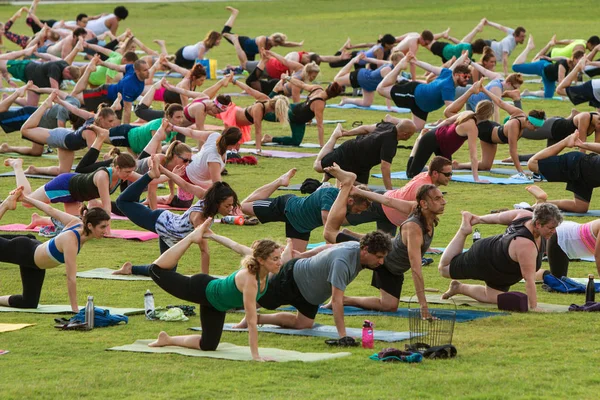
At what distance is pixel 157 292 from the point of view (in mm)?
11648

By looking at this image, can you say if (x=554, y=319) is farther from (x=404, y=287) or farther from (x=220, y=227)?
(x=220, y=227)

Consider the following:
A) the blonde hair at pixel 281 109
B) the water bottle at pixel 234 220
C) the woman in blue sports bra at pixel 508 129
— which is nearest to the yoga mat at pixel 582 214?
the woman in blue sports bra at pixel 508 129

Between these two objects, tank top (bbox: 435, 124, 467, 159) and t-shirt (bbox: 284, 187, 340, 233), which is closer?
t-shirt (bbox: 284, 187, 340, 233)

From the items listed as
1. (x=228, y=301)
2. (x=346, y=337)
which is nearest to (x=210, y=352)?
(x=228, y=301)

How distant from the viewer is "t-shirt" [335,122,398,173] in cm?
1493

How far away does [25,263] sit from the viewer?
35.4 ft

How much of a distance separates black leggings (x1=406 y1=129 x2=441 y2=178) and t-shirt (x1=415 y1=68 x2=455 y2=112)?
2742 mm

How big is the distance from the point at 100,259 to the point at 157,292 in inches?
72.5

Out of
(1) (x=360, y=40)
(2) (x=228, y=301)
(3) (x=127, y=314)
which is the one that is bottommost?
(1) (x=360, y=40)

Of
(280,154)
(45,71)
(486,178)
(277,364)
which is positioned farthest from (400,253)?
(45,71)

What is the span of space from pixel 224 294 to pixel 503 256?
9.35 feet

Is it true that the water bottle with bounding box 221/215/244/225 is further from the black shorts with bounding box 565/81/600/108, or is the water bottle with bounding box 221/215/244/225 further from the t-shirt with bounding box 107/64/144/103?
the black shorts with bounding box 565/81/600/108

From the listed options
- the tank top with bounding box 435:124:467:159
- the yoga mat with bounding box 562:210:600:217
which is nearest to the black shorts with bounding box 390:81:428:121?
the tank top with bounding box 435:124:467:159

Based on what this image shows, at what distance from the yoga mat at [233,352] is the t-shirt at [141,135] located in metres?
7.38
